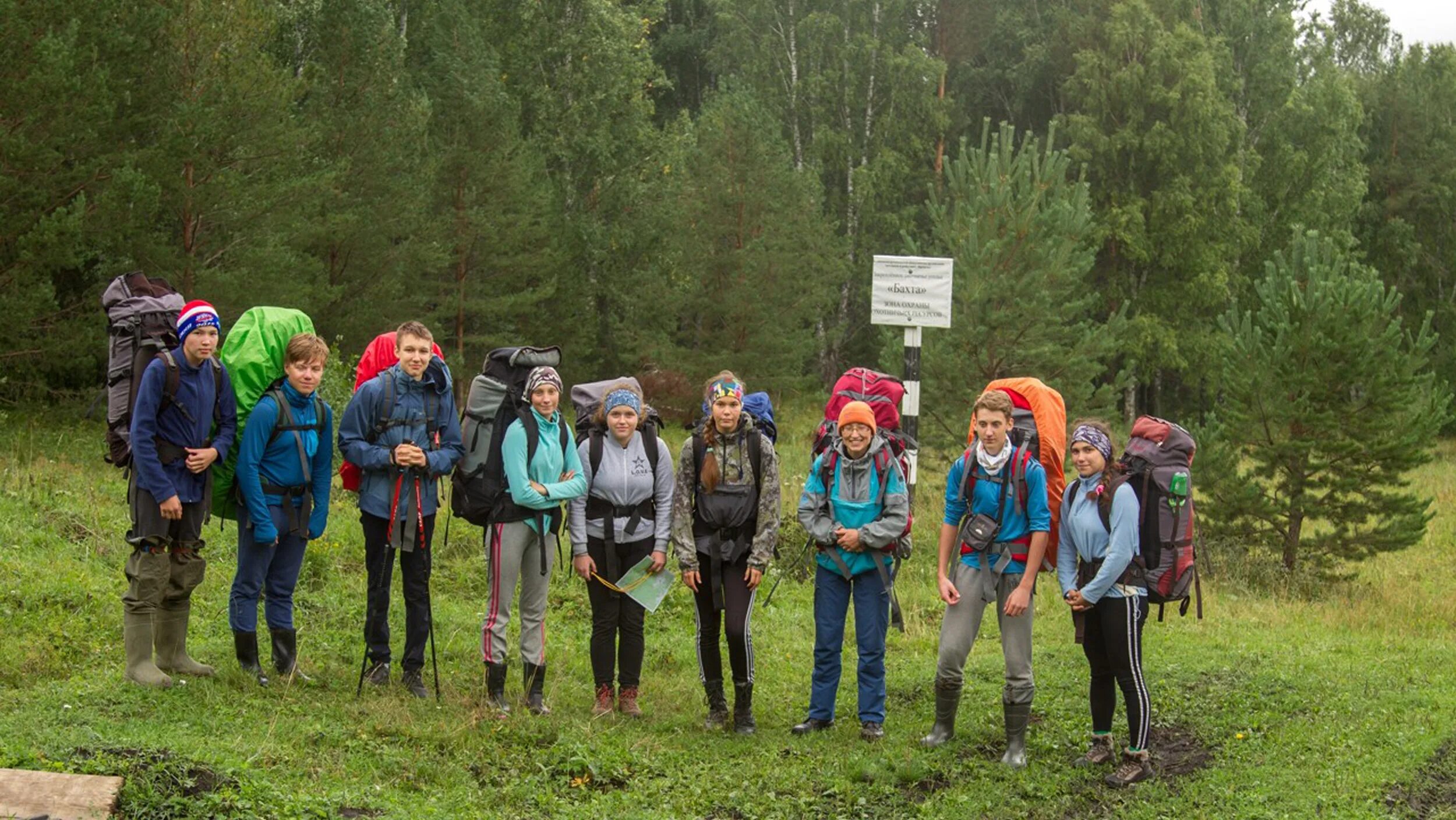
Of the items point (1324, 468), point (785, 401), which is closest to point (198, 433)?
point (1324, 468)

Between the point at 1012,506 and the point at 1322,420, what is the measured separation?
9.22 metres

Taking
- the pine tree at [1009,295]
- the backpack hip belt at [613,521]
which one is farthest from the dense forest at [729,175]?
the backpack hip belt at [613,521]

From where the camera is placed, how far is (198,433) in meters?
6.15

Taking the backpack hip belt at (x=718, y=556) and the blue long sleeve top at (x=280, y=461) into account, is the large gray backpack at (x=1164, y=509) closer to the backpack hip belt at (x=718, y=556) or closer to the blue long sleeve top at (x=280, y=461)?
the backpack hip belt at (x=718, y=556)

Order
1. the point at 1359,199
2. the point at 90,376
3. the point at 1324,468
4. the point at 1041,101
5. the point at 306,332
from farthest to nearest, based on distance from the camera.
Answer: the point at 1041,101, the point at 1359,199, the point at 90,376, the point at 1324,468, the point at 306,332

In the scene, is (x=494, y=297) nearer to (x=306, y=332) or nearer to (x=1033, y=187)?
(x=1033, y=187)

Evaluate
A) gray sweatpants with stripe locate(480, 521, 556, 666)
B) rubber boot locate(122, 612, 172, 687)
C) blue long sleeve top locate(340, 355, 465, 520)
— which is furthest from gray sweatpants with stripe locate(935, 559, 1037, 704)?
rubber boot locate(122, 612, 172, 687)

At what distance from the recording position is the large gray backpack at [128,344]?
6086 mm

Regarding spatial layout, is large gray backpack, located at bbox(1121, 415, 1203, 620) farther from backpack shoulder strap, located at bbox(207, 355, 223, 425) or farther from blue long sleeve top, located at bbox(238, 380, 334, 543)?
backpack shoulder strap, located at bbox(207, 355, 223, 425)

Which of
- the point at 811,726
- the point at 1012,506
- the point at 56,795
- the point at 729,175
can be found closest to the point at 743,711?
the point at 811,726

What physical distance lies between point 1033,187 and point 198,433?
614 inches

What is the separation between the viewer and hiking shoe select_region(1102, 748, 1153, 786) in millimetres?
6125

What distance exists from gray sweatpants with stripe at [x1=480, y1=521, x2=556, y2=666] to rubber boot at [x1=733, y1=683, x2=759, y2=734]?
3.47 feet

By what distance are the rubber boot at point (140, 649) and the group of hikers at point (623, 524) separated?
0.01 m
